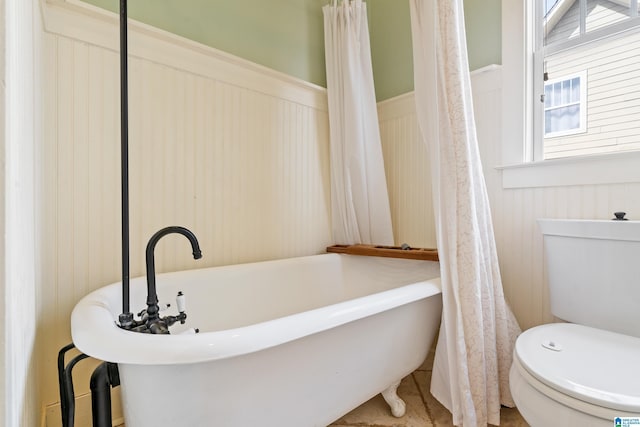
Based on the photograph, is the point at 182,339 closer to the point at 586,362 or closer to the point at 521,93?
the point at 586,362

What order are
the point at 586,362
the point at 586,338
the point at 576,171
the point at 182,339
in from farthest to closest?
the point at 576,171
the point at 586,338
the point at 586,362
the point at 182,339

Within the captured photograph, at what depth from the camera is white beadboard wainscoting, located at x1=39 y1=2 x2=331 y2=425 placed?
1.17 m

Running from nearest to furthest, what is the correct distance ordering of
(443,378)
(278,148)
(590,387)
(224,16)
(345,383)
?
(590,387)
(345,383)
(443,378)
(224,16)
(278,148)

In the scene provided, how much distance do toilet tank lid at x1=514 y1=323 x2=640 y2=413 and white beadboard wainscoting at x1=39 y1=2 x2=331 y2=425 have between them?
3.95 feet

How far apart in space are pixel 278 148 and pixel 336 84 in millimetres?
538

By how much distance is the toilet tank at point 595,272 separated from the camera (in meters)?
1.04

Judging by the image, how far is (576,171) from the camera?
1.32m

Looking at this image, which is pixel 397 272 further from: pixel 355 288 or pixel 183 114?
pixel 183 114

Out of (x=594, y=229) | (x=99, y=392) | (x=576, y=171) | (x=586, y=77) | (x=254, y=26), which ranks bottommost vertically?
(x=99, y=392)

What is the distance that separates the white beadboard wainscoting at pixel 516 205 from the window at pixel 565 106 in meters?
0.17

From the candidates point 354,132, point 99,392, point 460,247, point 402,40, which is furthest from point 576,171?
point 99,392

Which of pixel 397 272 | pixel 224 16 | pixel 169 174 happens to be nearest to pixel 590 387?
pixel 397 272

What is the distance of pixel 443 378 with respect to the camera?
1.30 m

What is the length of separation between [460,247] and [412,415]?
2.36ft
